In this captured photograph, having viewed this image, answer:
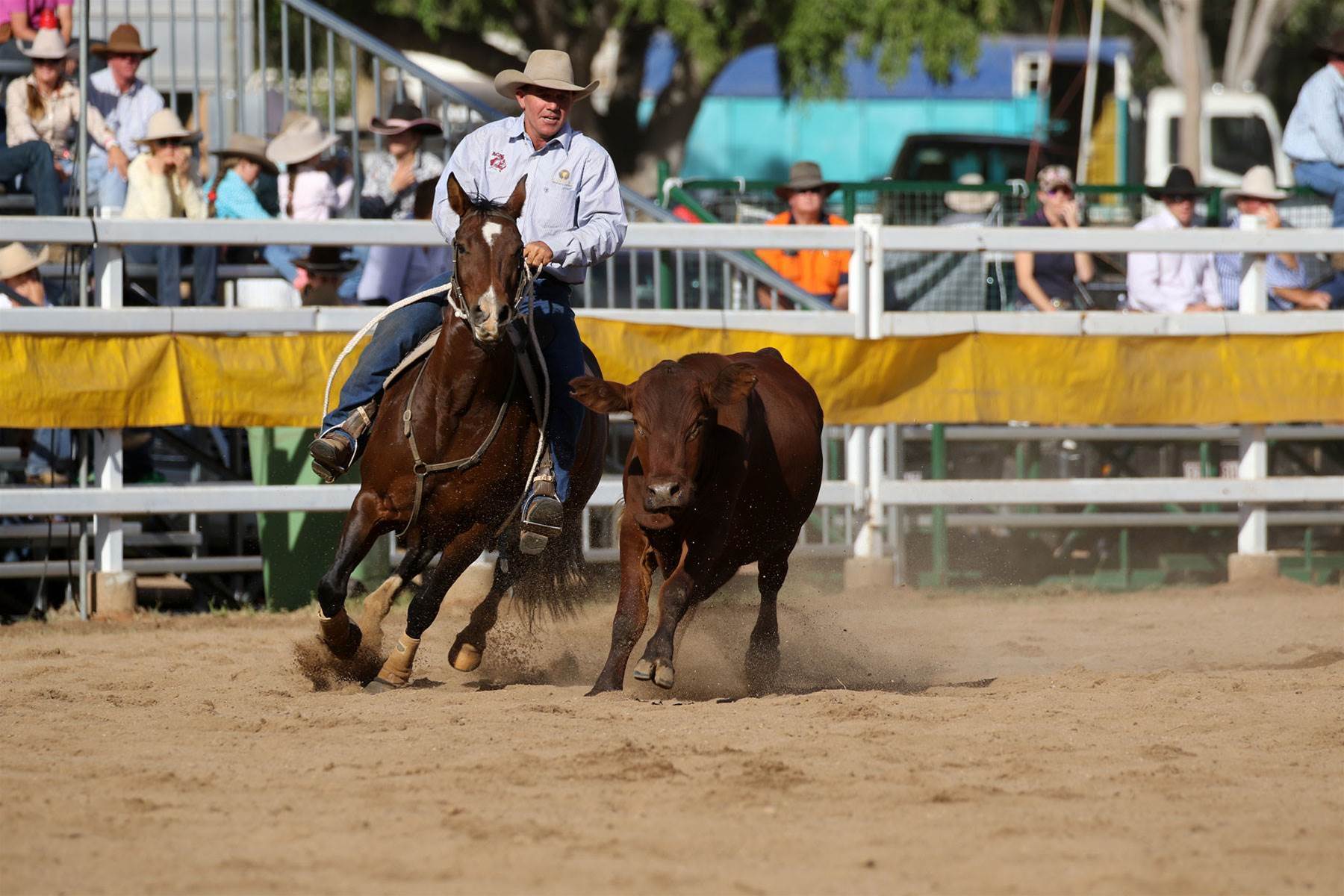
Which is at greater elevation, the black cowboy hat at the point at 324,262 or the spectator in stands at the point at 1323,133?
the spectator in stands at the point at 1323,133

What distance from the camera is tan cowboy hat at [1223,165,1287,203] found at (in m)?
12.1

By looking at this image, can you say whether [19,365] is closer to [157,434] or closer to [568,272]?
A: [157,434]

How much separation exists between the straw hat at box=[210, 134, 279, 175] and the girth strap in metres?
4.37

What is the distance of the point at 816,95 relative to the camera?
20.6 m

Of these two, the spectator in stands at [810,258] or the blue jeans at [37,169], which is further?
the spectator in stands at [810,258]

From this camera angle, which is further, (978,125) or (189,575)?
(978,125)

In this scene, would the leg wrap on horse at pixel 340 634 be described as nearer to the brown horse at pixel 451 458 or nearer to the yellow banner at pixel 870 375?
the brown horse at pixel 451 458

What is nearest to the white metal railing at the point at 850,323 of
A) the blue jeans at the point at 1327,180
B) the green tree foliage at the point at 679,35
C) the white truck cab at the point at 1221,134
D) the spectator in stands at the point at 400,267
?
the spectator in stands at the point at 400,267

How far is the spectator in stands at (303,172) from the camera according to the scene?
10836 millimetres

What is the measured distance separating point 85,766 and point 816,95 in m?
16.5

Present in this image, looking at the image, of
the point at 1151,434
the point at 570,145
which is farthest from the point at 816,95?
the point at 570,145

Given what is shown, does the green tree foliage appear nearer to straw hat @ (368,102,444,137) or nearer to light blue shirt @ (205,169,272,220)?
straw hat @ (368,102,444,137)

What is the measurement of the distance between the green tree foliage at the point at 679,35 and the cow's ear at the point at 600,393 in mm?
13361

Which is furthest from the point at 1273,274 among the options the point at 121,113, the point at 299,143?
the point at 121,113
